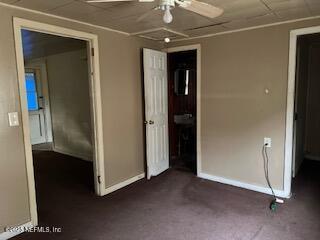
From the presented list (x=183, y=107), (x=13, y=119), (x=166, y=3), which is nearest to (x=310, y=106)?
(x=183, y=107)

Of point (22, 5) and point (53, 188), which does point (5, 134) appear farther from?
point (53, 188)

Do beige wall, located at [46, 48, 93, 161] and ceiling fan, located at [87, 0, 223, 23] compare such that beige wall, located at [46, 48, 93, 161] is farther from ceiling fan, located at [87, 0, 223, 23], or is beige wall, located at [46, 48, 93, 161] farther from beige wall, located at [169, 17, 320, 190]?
ceiling fan, located at [87, 0, 223, 23]

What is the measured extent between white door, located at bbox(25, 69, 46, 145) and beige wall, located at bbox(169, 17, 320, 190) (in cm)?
455

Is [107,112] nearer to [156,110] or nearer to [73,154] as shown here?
[156,110]

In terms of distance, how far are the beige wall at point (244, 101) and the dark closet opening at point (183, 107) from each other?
122 cm

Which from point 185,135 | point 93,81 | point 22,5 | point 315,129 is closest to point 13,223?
point 93,81

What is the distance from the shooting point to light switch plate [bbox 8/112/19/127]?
91.0 inches

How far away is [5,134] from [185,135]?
12.0ft

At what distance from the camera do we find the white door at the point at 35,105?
20.8ft

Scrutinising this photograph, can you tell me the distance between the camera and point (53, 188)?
3.55m

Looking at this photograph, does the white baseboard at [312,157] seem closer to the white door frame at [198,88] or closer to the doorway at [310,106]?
the doorway at [310,106]

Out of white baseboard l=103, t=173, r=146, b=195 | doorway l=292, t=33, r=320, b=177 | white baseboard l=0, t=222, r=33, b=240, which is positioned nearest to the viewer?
white baseboard l=0, t=222, r=33, b=240

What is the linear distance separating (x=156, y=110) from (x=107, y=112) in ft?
2.95

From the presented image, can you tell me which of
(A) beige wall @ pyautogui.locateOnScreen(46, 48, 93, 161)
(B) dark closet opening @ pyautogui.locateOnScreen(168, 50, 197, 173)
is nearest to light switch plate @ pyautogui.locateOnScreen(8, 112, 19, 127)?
(A) beige wall @ pyautogui.locateOnScreen(46, 48, 93, 161)
